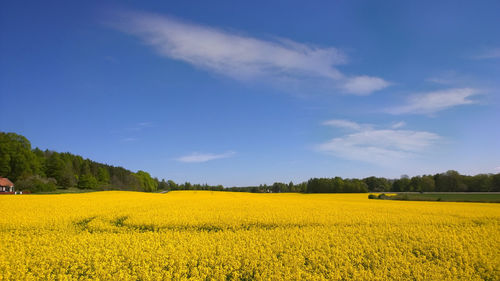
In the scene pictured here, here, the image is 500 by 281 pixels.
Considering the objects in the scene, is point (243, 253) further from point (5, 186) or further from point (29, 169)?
point (29, 169)

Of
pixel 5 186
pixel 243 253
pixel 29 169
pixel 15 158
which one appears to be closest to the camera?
pixel 243 253

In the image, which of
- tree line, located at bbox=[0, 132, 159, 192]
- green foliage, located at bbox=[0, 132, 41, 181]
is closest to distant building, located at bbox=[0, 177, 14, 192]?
tree line, located at bbox=[0, 132, 159, 192]

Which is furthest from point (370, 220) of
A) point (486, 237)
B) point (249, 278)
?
point (249, 278)

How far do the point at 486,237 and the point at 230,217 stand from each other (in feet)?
43.6

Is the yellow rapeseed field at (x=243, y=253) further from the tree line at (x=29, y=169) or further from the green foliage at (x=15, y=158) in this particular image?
the green foliage at (x=15, y=158)

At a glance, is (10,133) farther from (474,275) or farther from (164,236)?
(474,275)

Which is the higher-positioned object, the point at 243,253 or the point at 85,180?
the point at 85,180

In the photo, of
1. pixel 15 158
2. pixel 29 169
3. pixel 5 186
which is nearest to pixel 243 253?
pixel 5 186

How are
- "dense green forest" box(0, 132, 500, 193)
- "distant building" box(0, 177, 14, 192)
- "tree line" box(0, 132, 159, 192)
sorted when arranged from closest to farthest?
"distant building" box(0, 177, 14, 192) → "tree line" box(0, 132, 159, 192) → "dense green forest" box(0, 132, 500, 193)

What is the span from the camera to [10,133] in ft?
251

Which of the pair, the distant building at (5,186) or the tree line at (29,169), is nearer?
the distant building at (5,186)

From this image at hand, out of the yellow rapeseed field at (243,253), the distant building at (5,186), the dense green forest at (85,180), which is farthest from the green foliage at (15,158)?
the yellow rapeseed field at (243,253)

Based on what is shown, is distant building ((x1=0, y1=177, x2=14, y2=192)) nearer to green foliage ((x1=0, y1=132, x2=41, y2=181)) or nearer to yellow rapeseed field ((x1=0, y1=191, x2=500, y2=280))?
green foliage ((x1=0, y1=132, x2=41, y2=181))

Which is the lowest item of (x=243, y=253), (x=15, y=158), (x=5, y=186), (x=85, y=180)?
(x=243, y=253)
